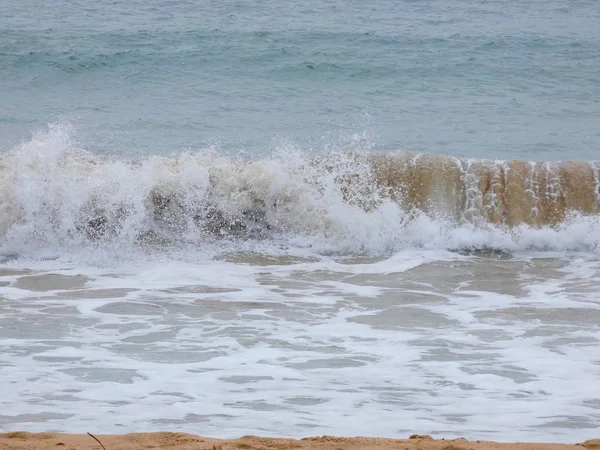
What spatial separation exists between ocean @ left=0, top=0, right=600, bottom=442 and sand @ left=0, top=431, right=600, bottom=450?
271mm

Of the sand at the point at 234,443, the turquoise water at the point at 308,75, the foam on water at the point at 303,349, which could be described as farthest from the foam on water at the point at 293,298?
the turquoise water at the point at 308,75

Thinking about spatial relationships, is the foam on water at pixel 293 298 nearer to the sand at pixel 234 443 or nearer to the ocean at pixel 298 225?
the ocean at pixel 298 225

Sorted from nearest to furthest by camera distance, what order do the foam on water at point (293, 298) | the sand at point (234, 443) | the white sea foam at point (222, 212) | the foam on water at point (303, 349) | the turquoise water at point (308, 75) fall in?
the sand at point (234, 443)
the foam on water at point (303, 349)
the foam on water at point (293, 298)
the white sea foam at point (222, 212)
the turquoise water at point (308, 75)

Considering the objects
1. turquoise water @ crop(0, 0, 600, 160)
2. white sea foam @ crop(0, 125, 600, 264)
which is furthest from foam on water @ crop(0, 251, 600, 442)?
turquoise water @ crop(0, 0, 600, 160)

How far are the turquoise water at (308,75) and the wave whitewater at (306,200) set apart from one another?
109 inches

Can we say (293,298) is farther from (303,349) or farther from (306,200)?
(306,200)

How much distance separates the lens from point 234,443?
11.9 feet

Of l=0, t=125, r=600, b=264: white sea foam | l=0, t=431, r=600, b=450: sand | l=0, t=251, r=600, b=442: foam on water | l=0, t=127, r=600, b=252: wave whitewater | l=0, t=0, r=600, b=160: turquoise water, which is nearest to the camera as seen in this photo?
l=0, t=431, r=600, b=450: sand

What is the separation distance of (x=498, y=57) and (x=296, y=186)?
9.99 metres

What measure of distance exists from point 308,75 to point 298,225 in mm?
8410

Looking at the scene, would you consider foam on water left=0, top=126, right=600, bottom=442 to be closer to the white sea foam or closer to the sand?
the white sea foam

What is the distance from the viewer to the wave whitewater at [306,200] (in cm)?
881

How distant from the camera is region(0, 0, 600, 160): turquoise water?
13320 mm

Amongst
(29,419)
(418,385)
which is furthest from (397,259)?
(29,419)
